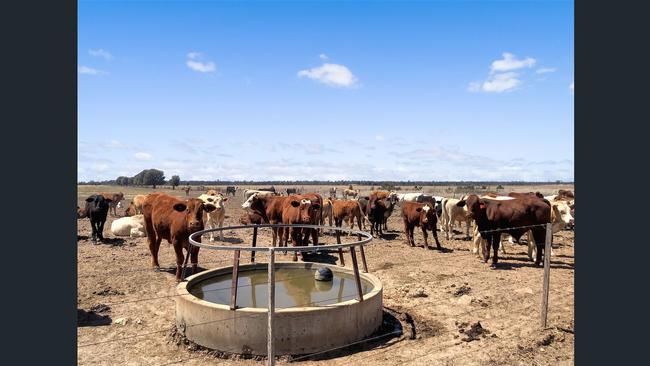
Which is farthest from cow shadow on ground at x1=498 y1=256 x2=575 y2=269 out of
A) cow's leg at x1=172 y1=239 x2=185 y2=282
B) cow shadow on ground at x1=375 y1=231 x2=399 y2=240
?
cow's leg at x1=172 y1=239 x2=185 y2=282

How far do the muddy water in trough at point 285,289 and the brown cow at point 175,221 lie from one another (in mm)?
1255

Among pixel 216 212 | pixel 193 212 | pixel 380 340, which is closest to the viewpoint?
pixel 380 340

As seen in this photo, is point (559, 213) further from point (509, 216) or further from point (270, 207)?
point (270, 207)

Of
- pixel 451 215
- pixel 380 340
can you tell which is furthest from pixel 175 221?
pixel 451 215

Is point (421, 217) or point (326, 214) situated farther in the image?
point (326, 214)

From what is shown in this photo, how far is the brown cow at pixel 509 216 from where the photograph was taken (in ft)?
42.5

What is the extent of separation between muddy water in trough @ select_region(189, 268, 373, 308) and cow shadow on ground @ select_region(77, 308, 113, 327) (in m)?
1.64

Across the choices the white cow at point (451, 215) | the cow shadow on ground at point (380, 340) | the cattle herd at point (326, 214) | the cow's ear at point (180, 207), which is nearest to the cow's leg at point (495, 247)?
the cattle herd at point (326, 214)

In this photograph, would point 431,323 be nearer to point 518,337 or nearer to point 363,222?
point 518,337

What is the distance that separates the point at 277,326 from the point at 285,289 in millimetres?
2670

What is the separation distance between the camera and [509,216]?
516 inches

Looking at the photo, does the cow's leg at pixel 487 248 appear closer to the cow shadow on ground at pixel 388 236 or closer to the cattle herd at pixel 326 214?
the cattle herd at pixel 326 214

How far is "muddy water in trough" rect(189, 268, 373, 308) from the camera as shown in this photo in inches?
320

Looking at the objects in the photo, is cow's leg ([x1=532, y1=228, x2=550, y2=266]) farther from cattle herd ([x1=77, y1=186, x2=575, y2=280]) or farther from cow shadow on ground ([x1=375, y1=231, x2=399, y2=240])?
cow shadow on ground ([x1=375, y1=231, x2=399, y2=240])
